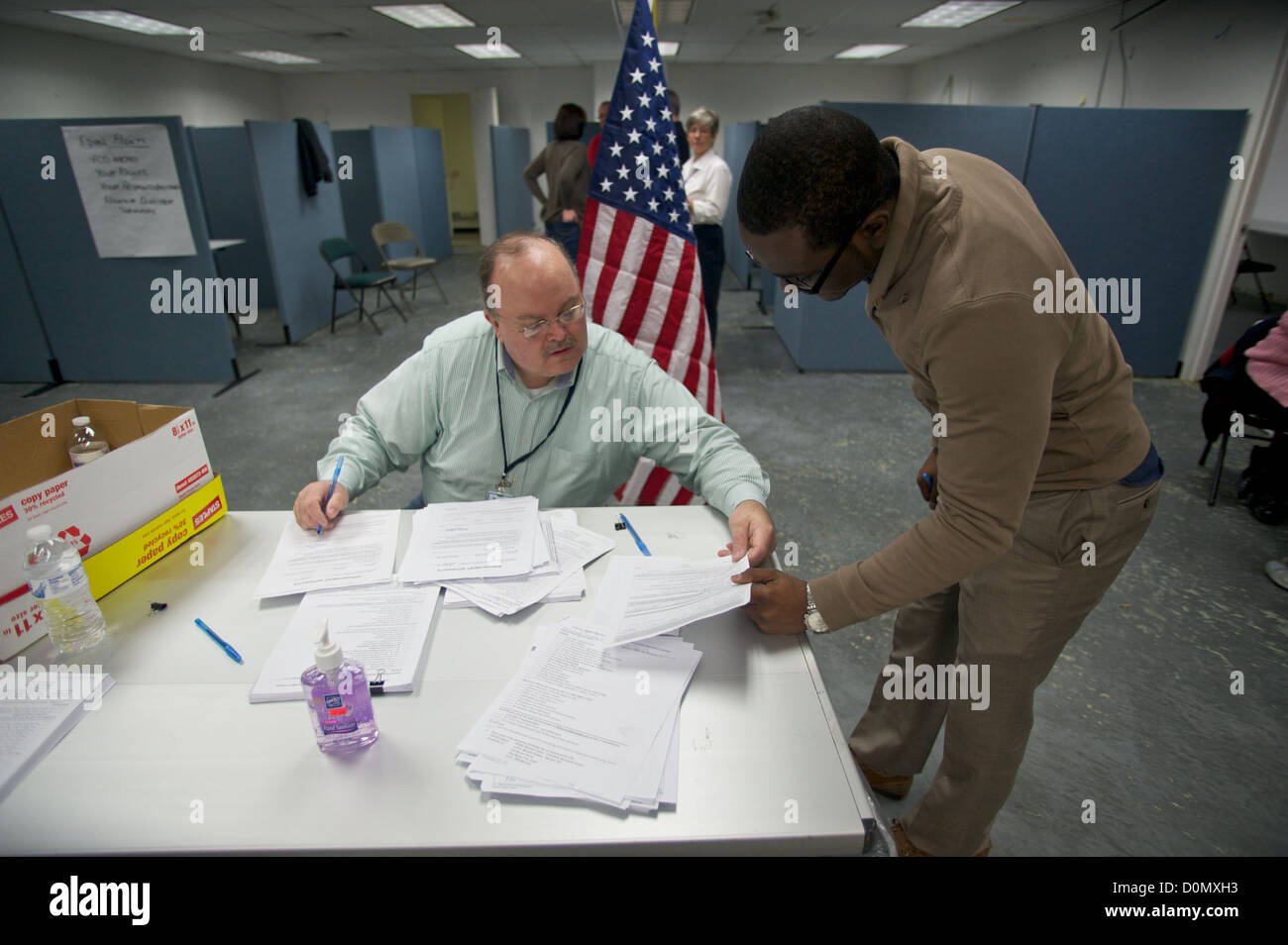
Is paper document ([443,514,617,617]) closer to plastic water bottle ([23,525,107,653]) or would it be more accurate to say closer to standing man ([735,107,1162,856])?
standing man ([735,107,1162,856])

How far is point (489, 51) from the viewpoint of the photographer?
934 centimetres

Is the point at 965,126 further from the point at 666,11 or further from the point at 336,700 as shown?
the point at 336,700

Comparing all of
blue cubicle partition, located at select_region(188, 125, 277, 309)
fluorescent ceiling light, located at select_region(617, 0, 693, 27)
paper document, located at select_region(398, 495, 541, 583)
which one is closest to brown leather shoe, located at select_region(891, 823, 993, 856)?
paper document, located at select_region(398, 495, 541, 583)

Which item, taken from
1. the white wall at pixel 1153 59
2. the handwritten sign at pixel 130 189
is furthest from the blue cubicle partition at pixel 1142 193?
the handwritten sign at pixel 130 189

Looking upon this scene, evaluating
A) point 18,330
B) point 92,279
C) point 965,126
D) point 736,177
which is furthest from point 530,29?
point 18,330

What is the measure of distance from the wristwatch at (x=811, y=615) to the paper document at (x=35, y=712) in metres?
1.05

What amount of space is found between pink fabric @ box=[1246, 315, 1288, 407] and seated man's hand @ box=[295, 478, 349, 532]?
127 inches

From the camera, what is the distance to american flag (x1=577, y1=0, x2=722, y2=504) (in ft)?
6.98

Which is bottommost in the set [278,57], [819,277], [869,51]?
[819,277]

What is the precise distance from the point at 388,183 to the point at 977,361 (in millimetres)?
7984

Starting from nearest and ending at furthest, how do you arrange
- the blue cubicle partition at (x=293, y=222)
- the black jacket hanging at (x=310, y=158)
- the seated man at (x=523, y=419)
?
the seated man at (x=523, y=419) < the blue cubicle partition at (x=293, y=222) < the black jacket hanging at (x=310, y=158)

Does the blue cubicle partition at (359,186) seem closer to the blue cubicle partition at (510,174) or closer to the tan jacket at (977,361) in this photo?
the blue cubicle partition at (510,174)

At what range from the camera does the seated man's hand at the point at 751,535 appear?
121 cm
